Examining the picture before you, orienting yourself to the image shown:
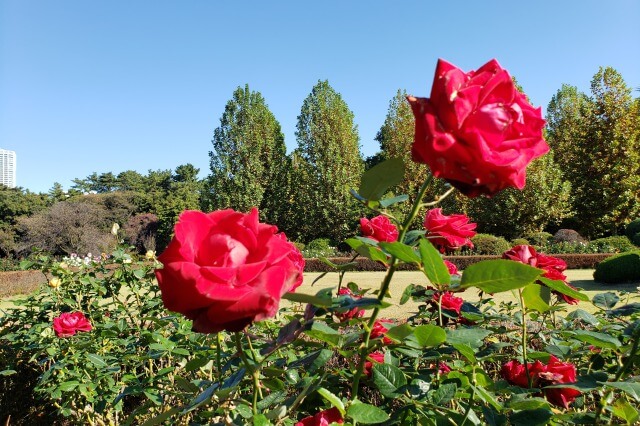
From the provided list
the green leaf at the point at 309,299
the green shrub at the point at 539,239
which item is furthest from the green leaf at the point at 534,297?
the green shrub at the point at 539,239

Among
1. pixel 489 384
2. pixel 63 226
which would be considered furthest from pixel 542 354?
pixel 63 226

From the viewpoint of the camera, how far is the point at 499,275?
0.57 m

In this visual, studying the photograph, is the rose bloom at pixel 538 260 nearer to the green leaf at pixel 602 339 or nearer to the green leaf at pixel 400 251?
the green leaf at pixel 602 339

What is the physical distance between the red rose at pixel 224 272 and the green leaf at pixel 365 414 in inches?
9.0

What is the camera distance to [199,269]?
20.7 inches

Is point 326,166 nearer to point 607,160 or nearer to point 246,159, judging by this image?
point 246,159

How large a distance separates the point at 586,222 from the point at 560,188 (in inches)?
96.0

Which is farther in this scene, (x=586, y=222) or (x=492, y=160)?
(x=586, y=222)

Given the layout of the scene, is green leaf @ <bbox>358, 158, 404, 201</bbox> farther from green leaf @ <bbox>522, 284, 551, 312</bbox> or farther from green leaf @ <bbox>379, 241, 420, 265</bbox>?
green leaf @ <bbox>522, 284, 551, 312</bbox>

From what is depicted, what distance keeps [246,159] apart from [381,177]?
2265 centimetres

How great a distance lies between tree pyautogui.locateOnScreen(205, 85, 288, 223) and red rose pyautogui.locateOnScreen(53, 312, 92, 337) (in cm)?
2007

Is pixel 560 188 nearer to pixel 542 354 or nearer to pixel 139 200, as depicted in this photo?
pixel 542 354

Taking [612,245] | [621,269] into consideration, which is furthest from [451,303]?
[612,245]

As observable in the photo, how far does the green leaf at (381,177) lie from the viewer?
0.64 metres
